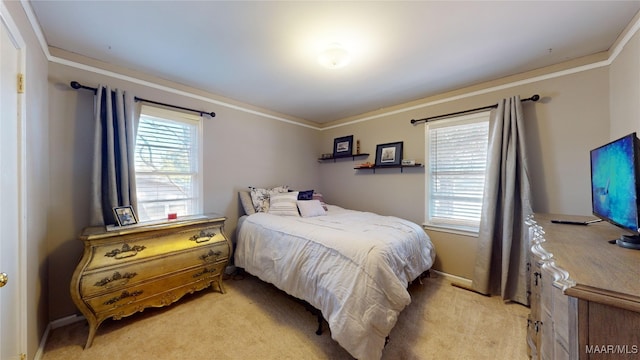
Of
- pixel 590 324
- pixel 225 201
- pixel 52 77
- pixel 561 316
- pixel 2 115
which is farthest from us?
pixel 225 201

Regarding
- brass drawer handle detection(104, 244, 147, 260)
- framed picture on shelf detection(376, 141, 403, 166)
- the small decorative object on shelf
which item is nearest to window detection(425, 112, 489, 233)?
framed picture on shelf detection(376, 141, 403, 166)

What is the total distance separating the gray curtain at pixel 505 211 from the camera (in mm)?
2295

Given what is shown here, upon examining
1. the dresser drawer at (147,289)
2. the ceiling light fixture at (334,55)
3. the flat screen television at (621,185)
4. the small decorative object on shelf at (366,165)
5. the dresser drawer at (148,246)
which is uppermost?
the ceiling light fixture at (334,55)

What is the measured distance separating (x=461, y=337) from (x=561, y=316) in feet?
4.23

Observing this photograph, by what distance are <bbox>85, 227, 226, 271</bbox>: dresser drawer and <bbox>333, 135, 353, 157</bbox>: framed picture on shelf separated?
2339mm

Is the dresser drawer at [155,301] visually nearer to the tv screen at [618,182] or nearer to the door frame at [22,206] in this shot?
the door frame at [22,206]

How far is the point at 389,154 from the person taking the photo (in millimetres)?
3406

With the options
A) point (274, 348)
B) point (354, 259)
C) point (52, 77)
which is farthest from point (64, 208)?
point (354, 259)

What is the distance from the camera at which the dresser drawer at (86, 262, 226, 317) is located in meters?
1.78

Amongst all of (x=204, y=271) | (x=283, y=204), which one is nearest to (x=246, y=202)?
(x=283, y=204)

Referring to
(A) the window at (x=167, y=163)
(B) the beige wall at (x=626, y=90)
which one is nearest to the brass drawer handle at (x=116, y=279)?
(A) the window at (x=167, y=163)

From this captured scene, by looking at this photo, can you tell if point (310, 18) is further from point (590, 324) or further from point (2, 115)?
point (590, 324)

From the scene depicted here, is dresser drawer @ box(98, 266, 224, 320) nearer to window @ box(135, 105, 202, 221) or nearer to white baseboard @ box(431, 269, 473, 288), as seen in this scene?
window @ box(135, 105, 202, 221)

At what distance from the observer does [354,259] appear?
1.65 meters
